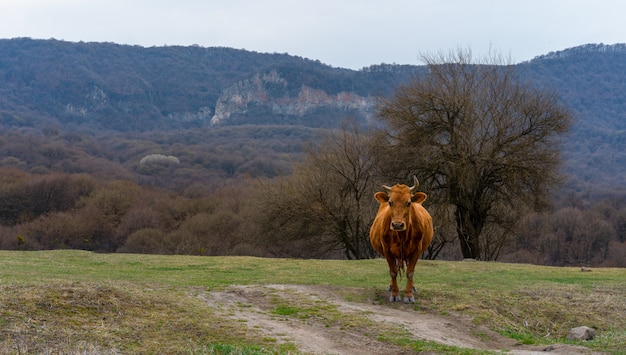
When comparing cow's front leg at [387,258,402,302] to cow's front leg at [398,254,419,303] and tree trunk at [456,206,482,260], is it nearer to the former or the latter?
cow's front leg at [398,254,419,303]

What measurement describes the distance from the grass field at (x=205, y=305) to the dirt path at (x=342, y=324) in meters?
0.32

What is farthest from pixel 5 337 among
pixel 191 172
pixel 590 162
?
pixel 590 162

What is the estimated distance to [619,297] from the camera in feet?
56.1

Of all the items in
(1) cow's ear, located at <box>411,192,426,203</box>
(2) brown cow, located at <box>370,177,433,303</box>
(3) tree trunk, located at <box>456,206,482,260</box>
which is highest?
(1) cow's ear, located at <box>411,192,426,203</box>

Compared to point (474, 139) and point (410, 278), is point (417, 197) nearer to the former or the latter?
point (410, 278)

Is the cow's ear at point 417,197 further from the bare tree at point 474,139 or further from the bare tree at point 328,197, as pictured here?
the bare tree at point 328,197

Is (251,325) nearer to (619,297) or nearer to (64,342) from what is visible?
(64,342)

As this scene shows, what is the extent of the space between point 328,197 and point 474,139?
12.7m

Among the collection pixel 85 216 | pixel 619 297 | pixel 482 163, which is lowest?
pixel 85 216

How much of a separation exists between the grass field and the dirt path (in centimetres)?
32

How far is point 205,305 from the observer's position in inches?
517

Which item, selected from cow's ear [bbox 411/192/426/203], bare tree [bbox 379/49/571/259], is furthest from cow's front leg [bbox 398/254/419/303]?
bare tree [bbox 379/49/571/259]

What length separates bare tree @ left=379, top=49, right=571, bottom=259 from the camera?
32.3 metres

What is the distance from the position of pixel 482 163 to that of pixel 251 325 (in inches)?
921
